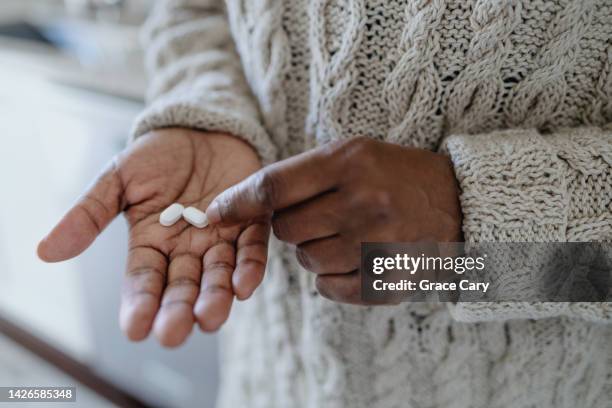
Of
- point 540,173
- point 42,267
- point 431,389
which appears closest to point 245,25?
point 540,173

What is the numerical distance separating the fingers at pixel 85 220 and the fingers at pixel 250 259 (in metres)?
0.13

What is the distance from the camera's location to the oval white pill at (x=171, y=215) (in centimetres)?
46

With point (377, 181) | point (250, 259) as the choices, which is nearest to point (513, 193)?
point (377, 181)

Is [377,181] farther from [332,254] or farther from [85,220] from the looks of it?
[85,220]

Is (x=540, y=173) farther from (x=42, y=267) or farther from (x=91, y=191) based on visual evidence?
(x=42, y=267)

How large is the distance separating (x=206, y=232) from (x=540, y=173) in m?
0.31

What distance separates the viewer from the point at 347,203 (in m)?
0.37

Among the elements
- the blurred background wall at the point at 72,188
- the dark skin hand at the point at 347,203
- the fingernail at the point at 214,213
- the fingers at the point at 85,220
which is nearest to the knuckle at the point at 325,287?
the dark skin hand at the point at 347,203

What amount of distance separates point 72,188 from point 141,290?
77 centimetres

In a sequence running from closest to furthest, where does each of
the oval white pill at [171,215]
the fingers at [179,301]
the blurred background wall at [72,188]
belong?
the fingers at [179,301] → the oval white pill at [171,215] → the blurred background wall at [72,188]

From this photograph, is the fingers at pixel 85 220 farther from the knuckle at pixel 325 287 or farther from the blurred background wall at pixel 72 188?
the blurred background wall at pixel 72 188

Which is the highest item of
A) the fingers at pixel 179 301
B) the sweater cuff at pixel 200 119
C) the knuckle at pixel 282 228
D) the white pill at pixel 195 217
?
the sweater cuff at pixel 200 119

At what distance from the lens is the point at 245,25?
1.68ft

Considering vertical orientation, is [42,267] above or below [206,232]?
above
